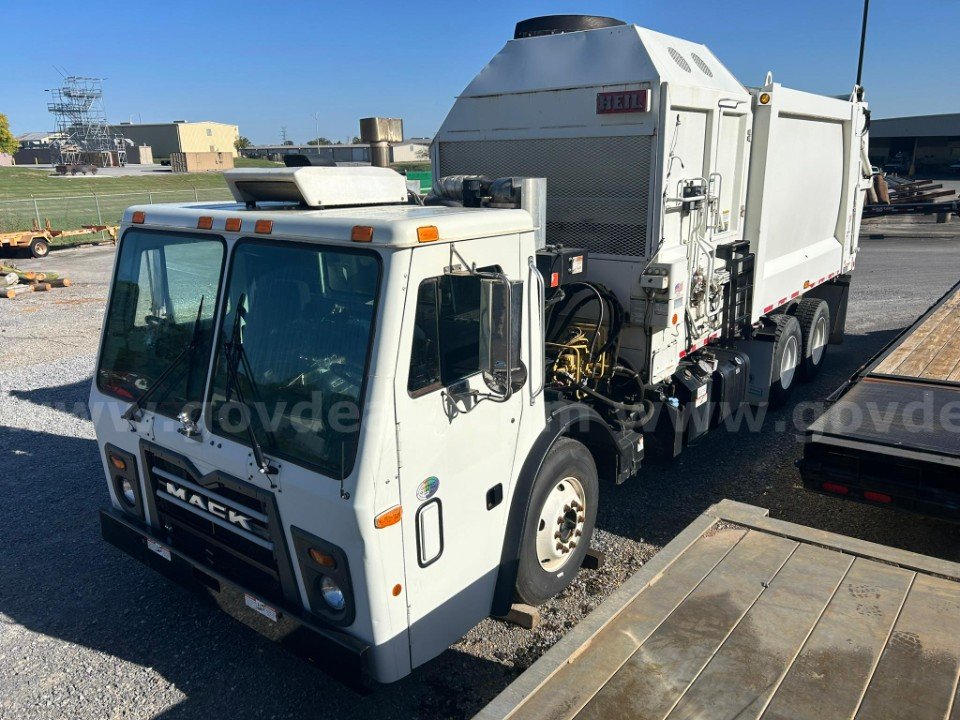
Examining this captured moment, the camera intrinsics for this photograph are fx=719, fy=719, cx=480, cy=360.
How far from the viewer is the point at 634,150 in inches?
192

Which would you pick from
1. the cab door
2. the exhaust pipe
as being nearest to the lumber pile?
the exhaust pipe

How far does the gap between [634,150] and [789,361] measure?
3.98 meters

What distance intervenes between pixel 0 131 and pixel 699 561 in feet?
235

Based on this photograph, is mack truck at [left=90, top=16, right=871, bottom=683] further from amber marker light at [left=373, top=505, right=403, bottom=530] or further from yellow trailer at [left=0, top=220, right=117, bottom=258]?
yellow trailer at [left=0, top=220, right=117, bottom=258]

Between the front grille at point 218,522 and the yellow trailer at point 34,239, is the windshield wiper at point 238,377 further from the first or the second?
the yellow trailer at point 34,239

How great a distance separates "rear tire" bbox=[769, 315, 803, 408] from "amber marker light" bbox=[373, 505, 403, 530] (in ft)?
16.9

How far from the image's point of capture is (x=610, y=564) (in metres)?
4.94

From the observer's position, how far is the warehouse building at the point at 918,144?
4909cm

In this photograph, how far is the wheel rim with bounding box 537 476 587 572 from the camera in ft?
13.6

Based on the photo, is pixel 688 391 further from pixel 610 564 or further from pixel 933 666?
pixel 933 666

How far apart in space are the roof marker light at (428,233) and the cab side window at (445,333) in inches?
7.0

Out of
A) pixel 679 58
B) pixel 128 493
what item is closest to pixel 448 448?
pixel 128 493

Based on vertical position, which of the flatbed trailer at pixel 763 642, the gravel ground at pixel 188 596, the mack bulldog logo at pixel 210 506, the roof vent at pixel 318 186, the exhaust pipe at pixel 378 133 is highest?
the exhaust pipe at pixel 378 133

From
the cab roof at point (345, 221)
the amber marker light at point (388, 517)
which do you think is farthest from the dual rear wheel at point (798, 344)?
the amber marker light at point (388, 517)
